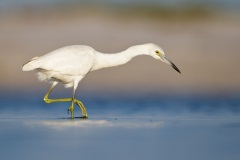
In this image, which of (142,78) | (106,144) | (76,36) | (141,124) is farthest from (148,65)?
(106,144)

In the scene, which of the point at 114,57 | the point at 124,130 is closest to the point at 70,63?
the point at 114,57

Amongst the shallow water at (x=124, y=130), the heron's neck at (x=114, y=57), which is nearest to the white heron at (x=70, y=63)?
the heron's neck at (x=114, y=57)

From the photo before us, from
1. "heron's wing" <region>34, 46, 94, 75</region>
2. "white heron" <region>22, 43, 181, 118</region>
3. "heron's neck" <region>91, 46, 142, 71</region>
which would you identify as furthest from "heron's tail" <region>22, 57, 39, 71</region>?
"heron's neck" <region>91, 46, 142, 71</region>

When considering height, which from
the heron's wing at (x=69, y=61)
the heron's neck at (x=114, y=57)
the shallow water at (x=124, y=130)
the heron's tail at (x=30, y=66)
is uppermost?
the heron's neck at (x=114, y=57)

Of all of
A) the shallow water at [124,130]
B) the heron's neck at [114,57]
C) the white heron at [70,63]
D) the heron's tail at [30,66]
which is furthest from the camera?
the heron's neck at [114,57]

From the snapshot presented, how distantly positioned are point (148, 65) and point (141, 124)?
278 inches

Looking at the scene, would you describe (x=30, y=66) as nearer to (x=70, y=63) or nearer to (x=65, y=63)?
(x=65, y=63)

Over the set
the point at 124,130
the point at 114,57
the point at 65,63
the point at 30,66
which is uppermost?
the point at 114,57

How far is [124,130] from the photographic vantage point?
14031 millimetres

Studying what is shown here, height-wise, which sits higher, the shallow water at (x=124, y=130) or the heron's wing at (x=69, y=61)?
the heron's wing at (x=69, y=61)

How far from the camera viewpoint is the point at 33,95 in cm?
2048

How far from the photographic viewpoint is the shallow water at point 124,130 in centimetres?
1164

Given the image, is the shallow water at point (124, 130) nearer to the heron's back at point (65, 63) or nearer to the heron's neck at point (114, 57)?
the heron's back at point (65, 63)

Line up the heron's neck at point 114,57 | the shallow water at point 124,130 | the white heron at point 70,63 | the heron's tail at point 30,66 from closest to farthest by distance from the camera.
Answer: the shallow water at point 124,130, the heron's tail at point 30,66, the white heron at point 70,63, the heron's neck at point 114,57
